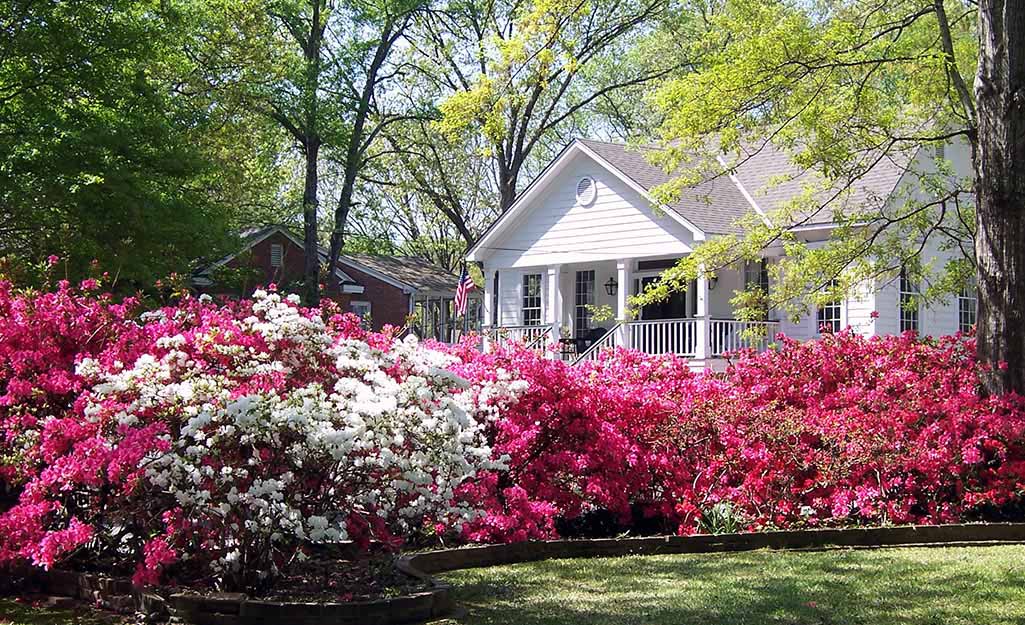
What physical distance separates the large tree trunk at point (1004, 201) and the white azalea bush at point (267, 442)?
20.6 ft

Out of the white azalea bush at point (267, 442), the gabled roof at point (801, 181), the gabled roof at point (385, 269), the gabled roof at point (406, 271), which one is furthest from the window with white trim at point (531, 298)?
the white azalea bush at point (267, 442)

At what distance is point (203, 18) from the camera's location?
27578mm

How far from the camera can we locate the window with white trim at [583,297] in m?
25.1

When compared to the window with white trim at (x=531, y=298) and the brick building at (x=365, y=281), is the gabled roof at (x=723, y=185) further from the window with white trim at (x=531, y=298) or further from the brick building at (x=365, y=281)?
the brick building at (x=365, y=281)

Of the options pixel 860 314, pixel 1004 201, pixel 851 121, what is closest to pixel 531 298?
pixel 860 314

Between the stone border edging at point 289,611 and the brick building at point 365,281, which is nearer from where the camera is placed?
the stone border edging at point 289,611

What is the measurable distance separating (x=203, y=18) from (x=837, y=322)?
1720 cm

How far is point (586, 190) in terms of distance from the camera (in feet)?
77.8

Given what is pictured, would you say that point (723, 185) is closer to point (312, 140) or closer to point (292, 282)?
A: point (312, 140)

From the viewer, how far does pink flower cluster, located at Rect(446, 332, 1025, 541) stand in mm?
9266

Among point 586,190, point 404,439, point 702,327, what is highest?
point 586,190

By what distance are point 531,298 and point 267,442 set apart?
1975 centimetres

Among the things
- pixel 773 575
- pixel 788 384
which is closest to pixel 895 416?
pixel 788 384

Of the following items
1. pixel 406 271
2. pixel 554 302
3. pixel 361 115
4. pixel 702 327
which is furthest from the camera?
pixel 406 271
